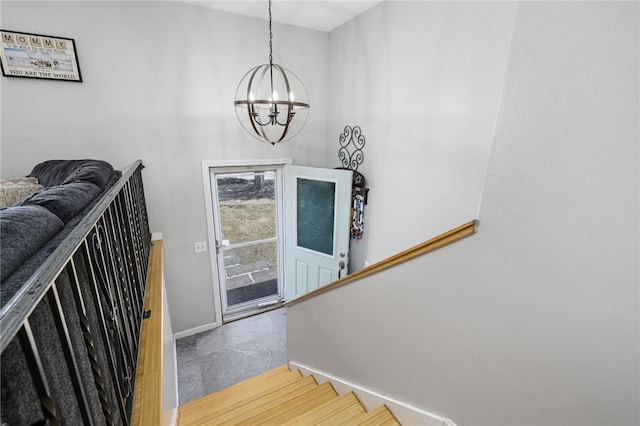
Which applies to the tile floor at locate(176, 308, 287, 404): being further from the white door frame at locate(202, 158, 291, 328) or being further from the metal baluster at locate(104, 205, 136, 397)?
the metal baluster at locate(104, 205, 136, 397)

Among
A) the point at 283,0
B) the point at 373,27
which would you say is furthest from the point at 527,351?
the point at 283,0

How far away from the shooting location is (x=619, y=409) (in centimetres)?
80

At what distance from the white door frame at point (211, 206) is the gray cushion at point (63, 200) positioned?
202cm

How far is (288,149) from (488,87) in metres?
2.14

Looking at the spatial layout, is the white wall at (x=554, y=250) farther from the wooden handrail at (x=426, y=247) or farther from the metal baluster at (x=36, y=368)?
the metal baluster at (x=36, y=368)

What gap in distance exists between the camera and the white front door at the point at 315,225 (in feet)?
10.1

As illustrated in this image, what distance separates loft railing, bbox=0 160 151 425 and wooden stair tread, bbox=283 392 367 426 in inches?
41.7

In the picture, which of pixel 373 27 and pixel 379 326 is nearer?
pixel 379 326

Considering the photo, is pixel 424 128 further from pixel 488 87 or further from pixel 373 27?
pixel 373 27

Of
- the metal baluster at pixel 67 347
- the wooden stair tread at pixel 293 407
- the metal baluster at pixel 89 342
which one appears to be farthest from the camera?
the wooden stair tread at pixel 293 407

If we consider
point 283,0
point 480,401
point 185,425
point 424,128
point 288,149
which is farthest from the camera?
point 288,149

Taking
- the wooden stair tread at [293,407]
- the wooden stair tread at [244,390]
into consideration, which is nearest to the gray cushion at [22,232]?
the wooden stair tread at [293,407]

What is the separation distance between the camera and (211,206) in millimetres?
3098

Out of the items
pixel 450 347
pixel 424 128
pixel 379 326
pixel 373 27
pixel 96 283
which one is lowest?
pixel 379 326
